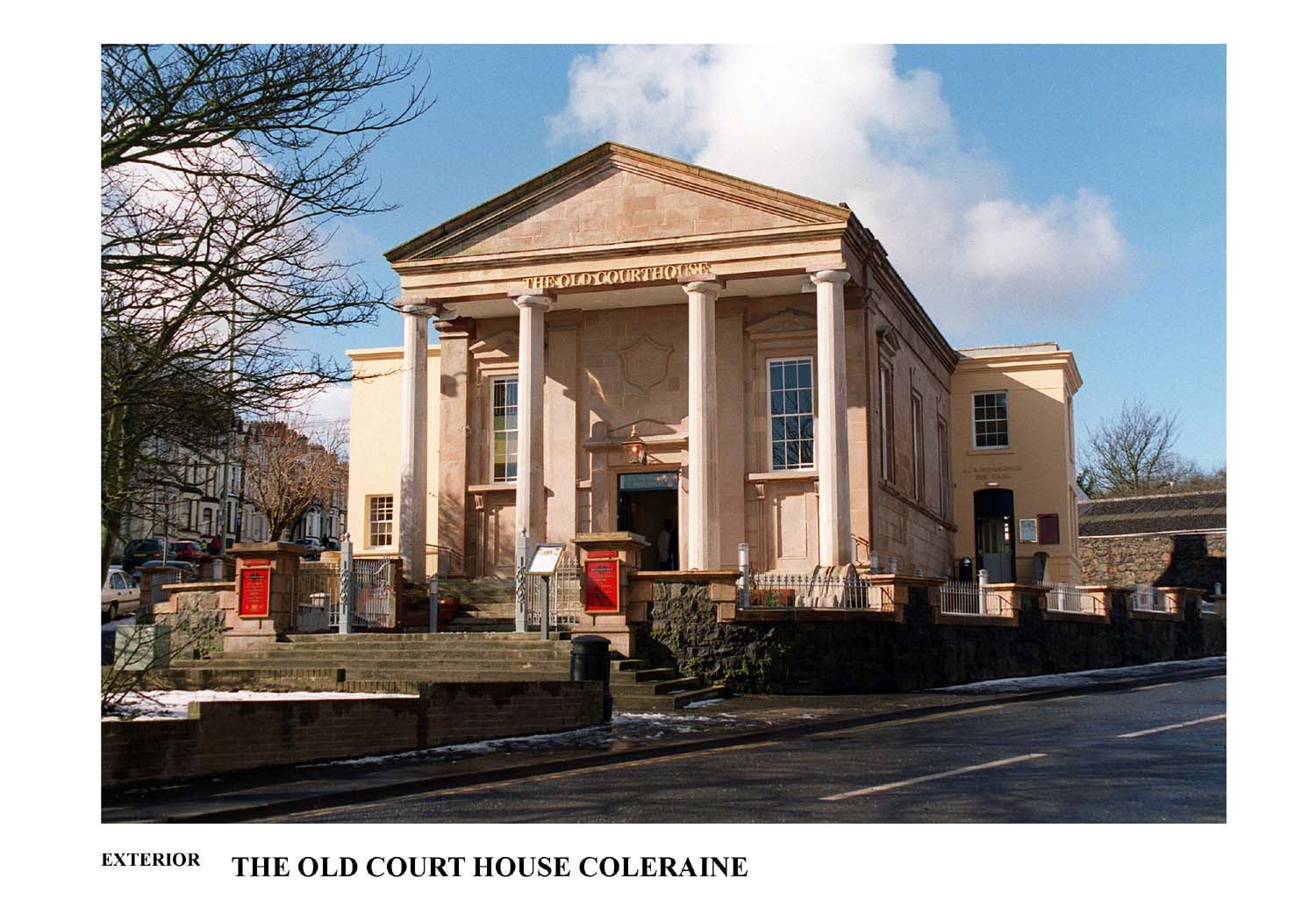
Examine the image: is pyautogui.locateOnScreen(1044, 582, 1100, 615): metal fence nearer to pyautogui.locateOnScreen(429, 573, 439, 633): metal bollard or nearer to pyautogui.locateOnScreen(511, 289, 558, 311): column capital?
pyautogui.locateOnScreen(511, 289, 558, 311): column capital

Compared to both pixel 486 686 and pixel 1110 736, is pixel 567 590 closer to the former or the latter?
pixel 486 686

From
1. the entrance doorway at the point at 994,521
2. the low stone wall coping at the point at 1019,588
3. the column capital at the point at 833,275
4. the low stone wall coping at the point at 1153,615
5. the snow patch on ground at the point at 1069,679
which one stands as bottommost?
the snow patch on ground at the point at 1069,679

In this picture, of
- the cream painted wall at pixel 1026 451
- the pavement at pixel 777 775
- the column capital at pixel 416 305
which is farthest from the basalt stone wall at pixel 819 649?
the cream painted wall at pixel 1026 451

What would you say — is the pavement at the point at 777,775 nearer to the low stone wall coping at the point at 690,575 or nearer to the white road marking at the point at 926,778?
the white road marking at the point at 926,778

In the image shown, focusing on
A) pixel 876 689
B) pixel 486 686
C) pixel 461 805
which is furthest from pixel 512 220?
pixel 461 805

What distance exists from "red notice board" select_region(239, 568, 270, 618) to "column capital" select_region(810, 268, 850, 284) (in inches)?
440

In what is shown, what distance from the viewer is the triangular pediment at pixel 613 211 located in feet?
84.6

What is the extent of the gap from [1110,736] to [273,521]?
120 feet

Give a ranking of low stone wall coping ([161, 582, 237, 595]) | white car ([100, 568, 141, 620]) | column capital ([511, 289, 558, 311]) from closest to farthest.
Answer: low stone wall coping ([161, 582, 237, 595]) → column capital ([511, 289, 558, 311]) → white car ([100, 568, 141, 620])

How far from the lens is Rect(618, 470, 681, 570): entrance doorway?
28000mm

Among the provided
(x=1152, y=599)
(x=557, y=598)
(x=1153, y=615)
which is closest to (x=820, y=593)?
(x=557, y=598)

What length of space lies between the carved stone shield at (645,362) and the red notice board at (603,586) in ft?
28.5

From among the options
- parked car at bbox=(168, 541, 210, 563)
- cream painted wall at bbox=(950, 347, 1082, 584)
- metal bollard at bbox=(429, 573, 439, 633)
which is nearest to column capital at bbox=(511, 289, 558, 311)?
metal bollard at bbox=(429, 573, 439, 633)

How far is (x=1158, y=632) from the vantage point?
105 feet
